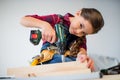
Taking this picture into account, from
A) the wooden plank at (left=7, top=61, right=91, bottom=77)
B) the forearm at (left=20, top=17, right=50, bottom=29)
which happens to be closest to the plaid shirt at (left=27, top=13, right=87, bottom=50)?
the forearm at (left=20, top=17, right=50, bottom=29)

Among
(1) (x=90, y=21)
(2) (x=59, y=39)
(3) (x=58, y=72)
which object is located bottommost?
(3) (x=58, y=72)

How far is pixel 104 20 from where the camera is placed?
142 centimetres

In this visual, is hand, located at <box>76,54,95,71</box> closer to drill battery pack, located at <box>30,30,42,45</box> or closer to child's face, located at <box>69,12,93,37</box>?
child's face, located at <box>69,12,93,37</box>

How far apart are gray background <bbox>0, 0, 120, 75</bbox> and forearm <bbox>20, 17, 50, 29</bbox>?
3cm

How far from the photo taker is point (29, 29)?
1400 mm

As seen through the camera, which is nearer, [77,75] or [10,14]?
[77,75]

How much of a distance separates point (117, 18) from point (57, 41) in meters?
0.43

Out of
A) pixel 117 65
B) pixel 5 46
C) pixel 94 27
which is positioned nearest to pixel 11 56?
pixel 5 46

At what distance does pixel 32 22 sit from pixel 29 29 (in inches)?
1.9

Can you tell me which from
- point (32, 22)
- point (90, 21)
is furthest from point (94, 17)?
point (32, 22)

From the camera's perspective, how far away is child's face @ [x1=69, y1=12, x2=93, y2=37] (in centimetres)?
139

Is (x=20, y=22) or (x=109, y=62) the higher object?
(x=20, y=22)

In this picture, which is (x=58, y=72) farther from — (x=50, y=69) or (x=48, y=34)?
(x=48, y=34)

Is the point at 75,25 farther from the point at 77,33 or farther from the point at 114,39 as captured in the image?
the point at 114,39
